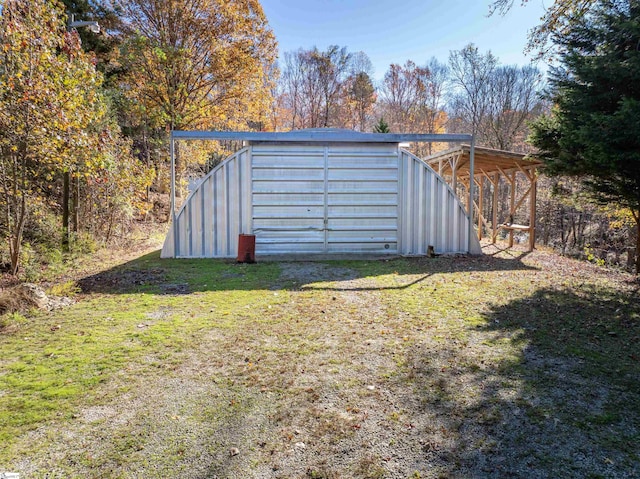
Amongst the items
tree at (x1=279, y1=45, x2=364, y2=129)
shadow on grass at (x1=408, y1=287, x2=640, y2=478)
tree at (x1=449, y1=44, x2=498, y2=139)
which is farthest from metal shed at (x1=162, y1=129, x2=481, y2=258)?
tree at (x1=279, y1=45, x2=364, y2=129)

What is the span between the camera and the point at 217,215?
8750 millimetres

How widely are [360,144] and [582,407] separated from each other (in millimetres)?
7423

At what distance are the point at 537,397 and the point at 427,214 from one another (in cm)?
678

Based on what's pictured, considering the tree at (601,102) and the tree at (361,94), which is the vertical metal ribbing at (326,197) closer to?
the tree at (601,102)

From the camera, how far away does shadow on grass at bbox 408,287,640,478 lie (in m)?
2.01

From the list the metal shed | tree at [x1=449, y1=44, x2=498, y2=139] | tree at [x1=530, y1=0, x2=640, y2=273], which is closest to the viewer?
tree at [x1=530, y1=0, x2=640, y2=273]

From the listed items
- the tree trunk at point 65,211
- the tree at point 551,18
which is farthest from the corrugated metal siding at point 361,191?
the tree trunk at point 65,211

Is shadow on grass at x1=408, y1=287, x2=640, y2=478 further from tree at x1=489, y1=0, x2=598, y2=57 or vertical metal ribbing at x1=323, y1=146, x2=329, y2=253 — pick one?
vertical metal ribbing at x1=323, y1=146, x2=329, y2=253

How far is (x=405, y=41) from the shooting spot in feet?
53.5

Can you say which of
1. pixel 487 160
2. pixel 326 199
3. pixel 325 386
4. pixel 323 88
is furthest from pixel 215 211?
pixel 323 88

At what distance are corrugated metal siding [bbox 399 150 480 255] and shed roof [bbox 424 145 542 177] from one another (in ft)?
5.36

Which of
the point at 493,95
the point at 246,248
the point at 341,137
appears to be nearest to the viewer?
the point at 246,248

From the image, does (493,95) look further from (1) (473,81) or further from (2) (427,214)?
(2) (427,214)

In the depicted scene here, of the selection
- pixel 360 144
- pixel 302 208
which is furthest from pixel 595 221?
pixel 302 208
